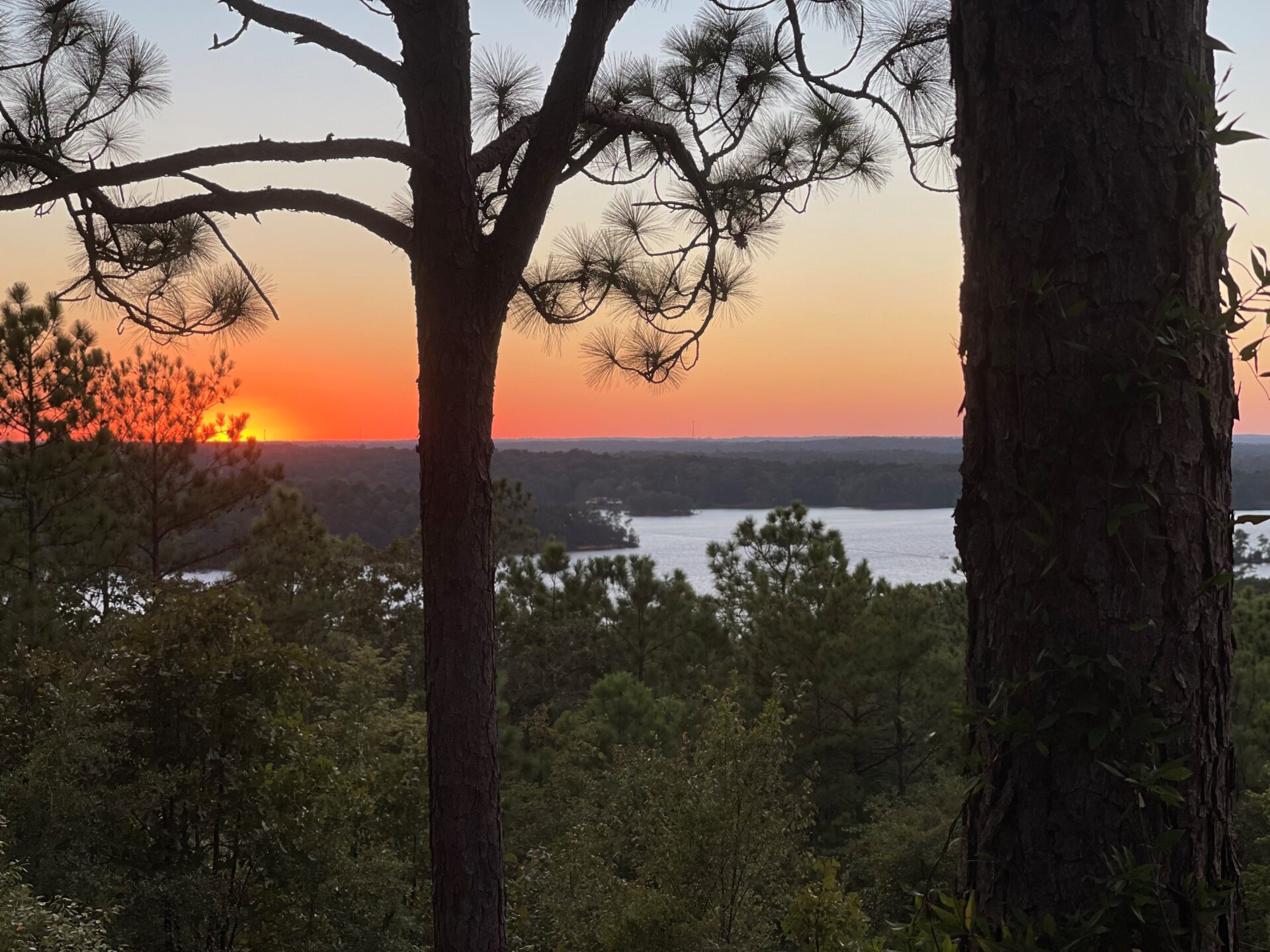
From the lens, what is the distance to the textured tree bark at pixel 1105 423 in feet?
→ 3.53

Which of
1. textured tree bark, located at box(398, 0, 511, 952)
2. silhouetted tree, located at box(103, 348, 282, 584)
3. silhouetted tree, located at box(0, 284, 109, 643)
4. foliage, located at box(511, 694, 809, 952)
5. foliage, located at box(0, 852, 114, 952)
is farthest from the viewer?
silhouetted tree, located at box(103, 348, 282, 584)

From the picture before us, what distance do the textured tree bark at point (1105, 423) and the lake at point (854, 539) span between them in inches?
573

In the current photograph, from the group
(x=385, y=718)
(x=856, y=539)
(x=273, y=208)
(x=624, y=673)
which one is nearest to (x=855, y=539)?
(x=856, y=539)

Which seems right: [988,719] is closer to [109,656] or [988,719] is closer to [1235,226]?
[1235,226]

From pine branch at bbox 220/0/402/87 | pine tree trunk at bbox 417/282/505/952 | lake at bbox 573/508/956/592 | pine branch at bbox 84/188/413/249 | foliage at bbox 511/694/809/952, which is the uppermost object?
pine branch at bbox 220/0/402/87

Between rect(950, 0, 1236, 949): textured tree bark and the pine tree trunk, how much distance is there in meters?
2.23

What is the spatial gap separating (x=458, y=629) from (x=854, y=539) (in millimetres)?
15821

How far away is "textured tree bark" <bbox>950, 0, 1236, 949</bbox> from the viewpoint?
42.4 inches

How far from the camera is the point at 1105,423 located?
1.08 meters

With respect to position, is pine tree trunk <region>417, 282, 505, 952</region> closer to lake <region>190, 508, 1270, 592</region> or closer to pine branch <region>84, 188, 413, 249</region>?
pine branch <region>84, 188, 413, 249</region>

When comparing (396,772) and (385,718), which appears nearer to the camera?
(396,772)

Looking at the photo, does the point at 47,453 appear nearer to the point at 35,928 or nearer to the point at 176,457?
the point at 176,457

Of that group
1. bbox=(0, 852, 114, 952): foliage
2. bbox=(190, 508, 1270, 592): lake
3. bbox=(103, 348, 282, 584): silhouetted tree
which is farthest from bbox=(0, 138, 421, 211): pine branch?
bbox=(190, 508, 1270, 592): lake

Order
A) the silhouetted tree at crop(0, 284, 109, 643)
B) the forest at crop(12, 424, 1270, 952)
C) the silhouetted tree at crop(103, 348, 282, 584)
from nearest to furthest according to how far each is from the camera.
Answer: the forest at crop(12, 424, 1270, 952) → the silhouetted tree at crop(0, 284, 109, 643) → the silhouetted tree at crop(103, 348, 282, 584)
